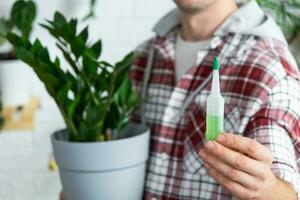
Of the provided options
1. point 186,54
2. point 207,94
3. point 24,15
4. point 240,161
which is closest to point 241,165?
point 240,161

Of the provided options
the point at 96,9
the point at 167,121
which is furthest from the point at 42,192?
the point at 167,121

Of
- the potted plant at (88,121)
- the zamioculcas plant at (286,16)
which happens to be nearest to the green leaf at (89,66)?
the potted plant at (88,121)

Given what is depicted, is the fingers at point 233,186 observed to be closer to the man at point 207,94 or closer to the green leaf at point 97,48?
the man at point 207,94

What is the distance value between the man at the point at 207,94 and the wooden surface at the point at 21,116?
44 cm

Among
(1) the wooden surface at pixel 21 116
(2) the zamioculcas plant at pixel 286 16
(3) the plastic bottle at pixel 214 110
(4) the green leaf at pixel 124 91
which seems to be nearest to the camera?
(3) the plastic bottle at pixel 214 110

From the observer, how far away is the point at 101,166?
93 cm

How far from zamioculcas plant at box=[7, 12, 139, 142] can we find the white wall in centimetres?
66

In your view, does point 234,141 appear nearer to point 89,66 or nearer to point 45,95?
point 89,66

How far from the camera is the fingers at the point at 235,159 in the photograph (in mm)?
709

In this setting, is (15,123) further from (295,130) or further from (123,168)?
(295,130)

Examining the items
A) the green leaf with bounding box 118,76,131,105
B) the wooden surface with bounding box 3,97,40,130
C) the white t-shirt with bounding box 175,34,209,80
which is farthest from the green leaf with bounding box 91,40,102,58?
the wooden surface with bounding box 3,97,40,130

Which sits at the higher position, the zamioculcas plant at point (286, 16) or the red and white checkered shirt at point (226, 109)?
the zamioculcas plant at point (286, 16)

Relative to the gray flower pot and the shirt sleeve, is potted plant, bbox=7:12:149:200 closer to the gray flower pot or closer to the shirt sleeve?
the gray flower pot

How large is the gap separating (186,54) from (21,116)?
0.64 meters
